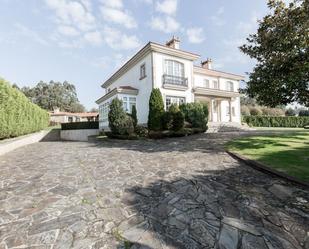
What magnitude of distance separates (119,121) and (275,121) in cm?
2722

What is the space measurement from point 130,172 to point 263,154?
519 cm

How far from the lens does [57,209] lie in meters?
3.88

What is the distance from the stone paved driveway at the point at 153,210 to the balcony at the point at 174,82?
48.1ft

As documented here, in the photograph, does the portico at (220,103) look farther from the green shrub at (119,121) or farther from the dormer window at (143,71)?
the green shrub at (119,121)

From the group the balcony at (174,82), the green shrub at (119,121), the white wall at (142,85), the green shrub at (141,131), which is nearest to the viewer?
the green shrub at (119,121)

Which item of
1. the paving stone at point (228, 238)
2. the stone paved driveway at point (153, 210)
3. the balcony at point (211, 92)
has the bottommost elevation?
the paving stone at point (228, 238)

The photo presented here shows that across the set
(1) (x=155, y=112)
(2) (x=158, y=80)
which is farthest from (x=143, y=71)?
(1) (x=155, y=112)

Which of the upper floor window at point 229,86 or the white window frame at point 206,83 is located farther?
the upper floor window at point 229,86

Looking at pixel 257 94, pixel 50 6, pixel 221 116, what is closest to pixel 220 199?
pixel 257 94

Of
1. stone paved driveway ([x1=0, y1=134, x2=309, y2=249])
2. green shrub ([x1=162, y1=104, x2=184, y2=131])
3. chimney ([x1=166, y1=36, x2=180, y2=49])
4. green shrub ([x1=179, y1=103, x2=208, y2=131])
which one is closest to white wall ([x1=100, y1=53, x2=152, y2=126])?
chimney ([x1=166, y1=36, x2=180, y2=49])

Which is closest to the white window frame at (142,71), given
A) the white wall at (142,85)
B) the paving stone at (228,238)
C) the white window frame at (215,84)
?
the white wall at (142,85)

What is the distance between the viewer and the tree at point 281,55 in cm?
912

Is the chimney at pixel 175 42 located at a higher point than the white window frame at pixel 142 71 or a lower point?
higher

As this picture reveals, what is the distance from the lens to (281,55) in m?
9.73
